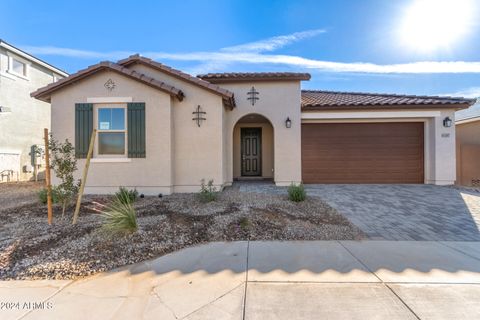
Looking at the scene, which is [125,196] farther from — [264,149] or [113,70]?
[264,149]

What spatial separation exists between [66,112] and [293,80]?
8.12m

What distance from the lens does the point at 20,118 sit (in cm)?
1318

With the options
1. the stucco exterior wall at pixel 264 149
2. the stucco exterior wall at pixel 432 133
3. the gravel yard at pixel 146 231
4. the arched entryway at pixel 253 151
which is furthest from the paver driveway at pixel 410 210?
the arched entryway at pixel 253 151

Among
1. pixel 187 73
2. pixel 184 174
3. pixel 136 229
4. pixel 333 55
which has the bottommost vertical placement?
pixel 136 229

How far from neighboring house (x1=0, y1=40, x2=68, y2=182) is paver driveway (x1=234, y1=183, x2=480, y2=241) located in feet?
48.8

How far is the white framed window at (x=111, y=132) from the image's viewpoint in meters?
7.89

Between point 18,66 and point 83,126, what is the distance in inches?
390

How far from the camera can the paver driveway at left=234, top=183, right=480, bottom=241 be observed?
4.61 m

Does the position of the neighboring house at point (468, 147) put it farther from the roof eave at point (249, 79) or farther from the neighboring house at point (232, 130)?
the roof eave at point (249, 79)

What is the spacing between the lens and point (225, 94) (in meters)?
8.09

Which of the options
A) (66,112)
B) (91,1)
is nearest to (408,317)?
(66,112)

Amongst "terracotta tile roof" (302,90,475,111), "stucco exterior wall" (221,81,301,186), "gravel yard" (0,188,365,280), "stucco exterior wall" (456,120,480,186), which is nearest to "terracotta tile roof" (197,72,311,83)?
"stucco exterior wall" (221,81,301,186)

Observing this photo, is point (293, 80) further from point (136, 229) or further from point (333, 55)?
point (136, 229)

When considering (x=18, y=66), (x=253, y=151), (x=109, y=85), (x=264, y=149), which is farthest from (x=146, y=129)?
(x=18, y=66)
